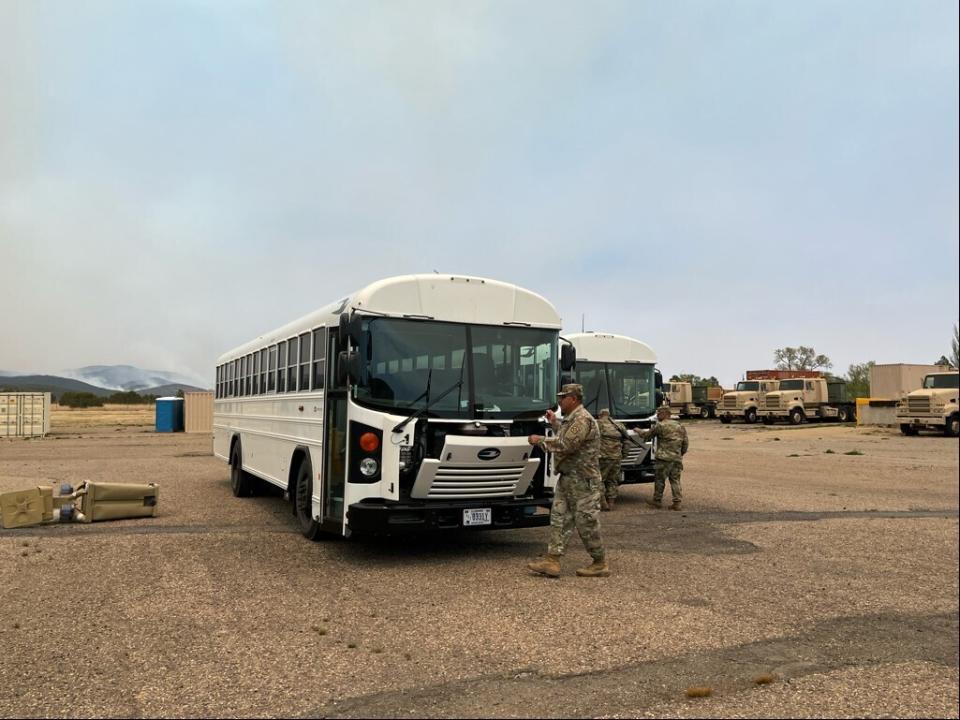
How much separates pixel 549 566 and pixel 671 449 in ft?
17.6

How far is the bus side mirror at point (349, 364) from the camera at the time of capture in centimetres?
744

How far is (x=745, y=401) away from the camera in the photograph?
147 feet

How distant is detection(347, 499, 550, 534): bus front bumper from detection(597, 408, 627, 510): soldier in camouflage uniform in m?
3.79

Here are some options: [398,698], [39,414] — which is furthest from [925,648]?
[39,414]

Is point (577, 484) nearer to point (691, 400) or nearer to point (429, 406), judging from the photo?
point (429, 406)

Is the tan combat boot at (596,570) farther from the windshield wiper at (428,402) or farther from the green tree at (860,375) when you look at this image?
the green tree at (860,375)

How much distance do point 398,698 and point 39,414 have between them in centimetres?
3826

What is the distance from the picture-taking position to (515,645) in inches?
204

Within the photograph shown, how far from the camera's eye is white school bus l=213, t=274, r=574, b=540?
7469mm

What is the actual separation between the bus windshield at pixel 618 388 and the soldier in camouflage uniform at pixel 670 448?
1542 mm

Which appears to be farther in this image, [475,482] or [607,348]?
[607,348]

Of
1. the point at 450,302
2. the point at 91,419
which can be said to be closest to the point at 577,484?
the point at 450,302

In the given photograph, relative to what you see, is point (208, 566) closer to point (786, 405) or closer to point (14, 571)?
point (14, 571)

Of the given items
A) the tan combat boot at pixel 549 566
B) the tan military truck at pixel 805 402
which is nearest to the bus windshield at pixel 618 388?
the tan combat boot at pixel 549 566
